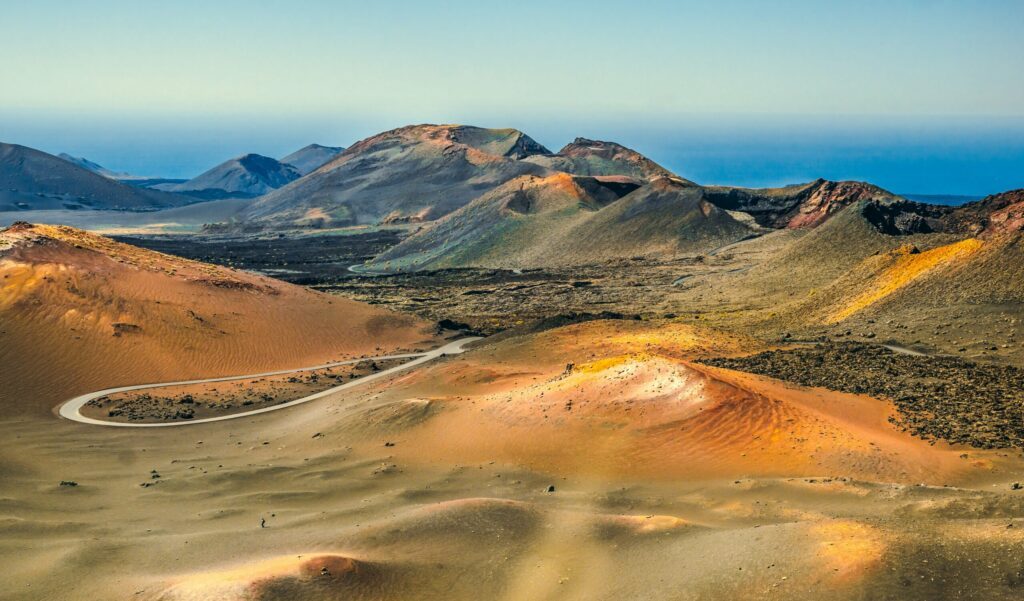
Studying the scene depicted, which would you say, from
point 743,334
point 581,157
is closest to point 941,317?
point 743,334

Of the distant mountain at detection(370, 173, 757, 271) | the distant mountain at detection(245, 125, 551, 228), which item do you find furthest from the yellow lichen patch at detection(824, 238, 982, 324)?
the distant mountain at detection(245, 125, 551, 228)

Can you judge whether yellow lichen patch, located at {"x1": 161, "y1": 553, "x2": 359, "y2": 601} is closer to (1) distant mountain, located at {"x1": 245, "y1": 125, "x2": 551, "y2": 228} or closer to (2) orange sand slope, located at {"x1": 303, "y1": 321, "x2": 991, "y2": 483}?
(2) orange sand slope, located at {"x1": 303, "y1": 321, "x2": 991, "y2": 483}

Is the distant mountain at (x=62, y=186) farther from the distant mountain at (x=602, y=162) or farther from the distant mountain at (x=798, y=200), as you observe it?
the distant mountain at (x=798, y=200)

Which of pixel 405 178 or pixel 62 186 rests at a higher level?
pixel 405 178

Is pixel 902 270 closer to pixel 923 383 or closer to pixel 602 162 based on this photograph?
pixel 923 383

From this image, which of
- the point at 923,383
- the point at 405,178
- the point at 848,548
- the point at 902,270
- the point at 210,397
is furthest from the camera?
the point at 405,178

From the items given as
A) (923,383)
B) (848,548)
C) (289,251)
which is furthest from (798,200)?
(848,548)

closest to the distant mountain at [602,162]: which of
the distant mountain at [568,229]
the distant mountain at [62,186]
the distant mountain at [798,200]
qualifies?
the distant mountain at [798,200]
